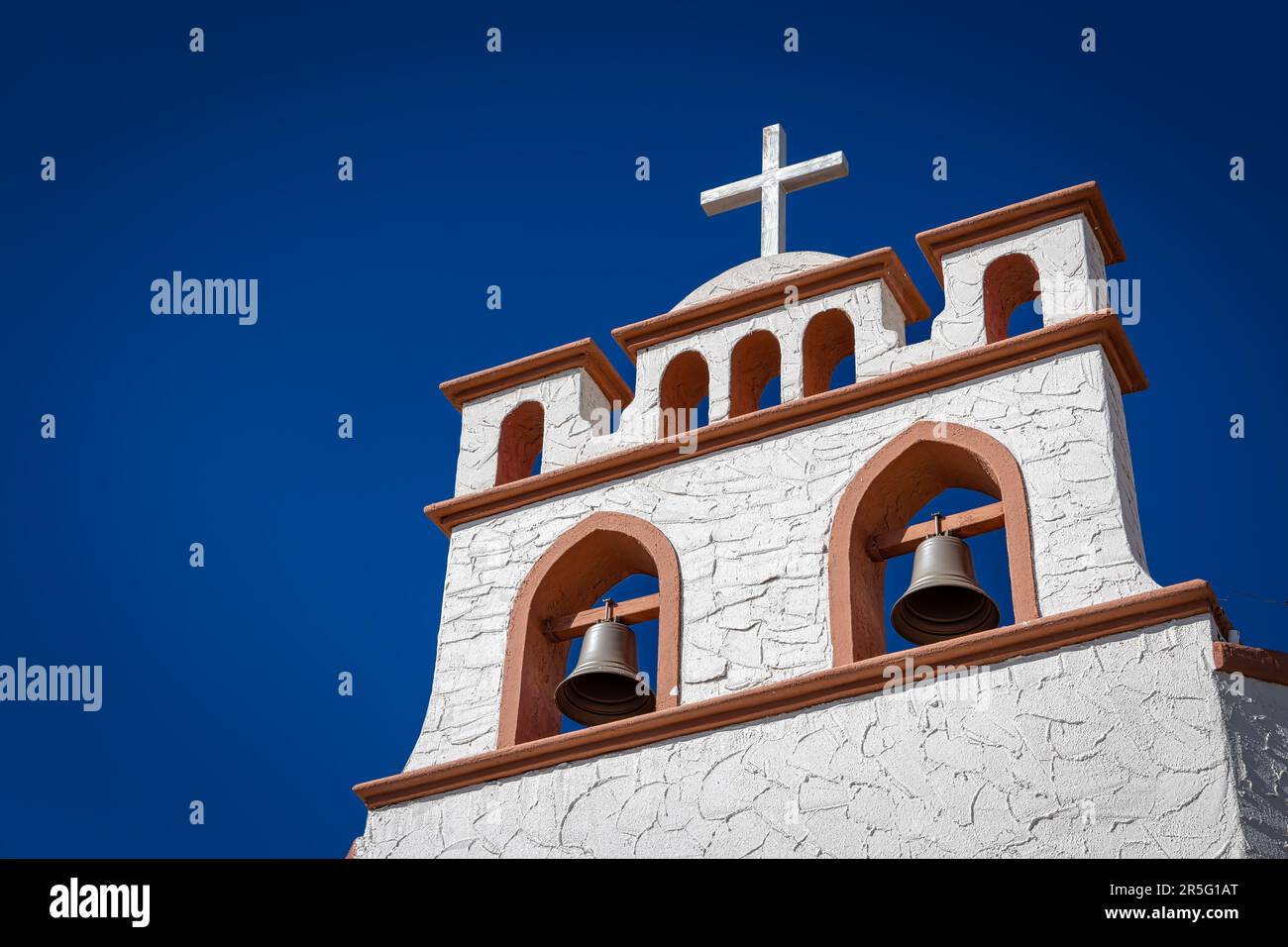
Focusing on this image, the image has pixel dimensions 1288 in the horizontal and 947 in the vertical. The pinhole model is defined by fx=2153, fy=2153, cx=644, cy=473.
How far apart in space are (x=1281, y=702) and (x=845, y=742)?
197cm

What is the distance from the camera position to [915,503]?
11.4m

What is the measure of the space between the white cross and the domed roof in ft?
0.74

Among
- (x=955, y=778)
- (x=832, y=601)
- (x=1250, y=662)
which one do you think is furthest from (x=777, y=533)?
(x=1250, y=662)

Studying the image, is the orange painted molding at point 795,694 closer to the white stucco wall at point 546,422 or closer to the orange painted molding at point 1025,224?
the white stucco wall at point 546,422

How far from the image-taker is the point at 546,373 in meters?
13.1

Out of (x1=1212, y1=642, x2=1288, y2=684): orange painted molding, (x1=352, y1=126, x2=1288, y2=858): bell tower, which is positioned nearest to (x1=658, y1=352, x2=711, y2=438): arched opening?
(x1=352, y1=126, x2=1288, y2=858): bell tower

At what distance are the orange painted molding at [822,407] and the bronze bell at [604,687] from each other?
1.11 m

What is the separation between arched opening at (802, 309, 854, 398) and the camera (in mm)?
12250

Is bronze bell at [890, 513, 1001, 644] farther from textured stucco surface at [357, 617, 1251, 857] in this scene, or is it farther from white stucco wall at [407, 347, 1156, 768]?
textured stucco surface at [357, 617, 1251, 857]

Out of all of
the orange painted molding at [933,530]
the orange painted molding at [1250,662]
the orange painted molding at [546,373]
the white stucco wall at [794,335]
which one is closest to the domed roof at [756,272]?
the white stucco wall at [794,335]

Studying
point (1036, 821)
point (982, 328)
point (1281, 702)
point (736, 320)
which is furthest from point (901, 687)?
point (736, 320)

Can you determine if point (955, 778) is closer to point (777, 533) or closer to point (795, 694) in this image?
point (795, 694)

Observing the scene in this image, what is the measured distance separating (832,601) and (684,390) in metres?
2.43

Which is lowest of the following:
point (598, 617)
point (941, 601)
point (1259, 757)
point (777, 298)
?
point (1259, 757)
